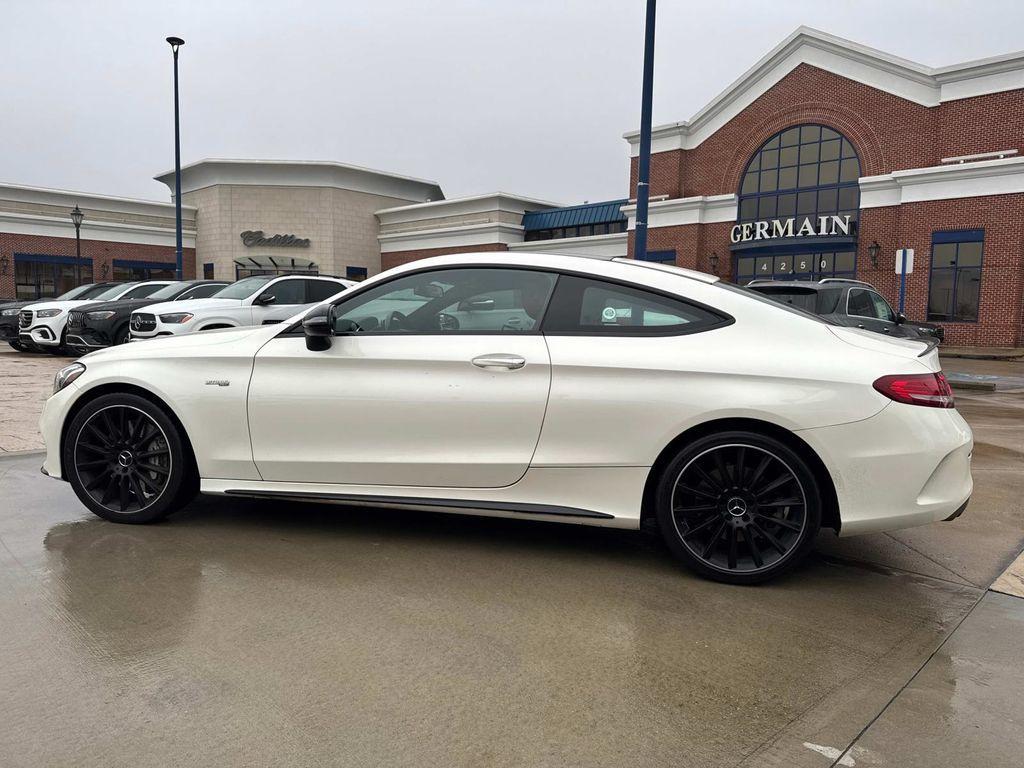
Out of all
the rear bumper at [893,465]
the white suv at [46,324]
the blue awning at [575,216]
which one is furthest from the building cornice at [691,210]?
the rear bumper at [893,465]

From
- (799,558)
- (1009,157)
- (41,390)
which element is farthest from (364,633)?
(1009,157)

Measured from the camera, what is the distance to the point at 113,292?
17.6 metres

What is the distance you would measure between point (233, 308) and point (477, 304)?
8.88m

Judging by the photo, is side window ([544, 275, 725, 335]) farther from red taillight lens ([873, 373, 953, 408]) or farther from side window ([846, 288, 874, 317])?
side window ([846, 288, 874, 317])

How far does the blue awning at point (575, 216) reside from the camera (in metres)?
35.9

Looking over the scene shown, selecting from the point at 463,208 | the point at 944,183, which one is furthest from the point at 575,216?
the point at 944,183

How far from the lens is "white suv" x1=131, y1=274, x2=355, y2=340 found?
1186cm

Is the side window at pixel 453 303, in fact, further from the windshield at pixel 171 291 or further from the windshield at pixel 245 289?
the windshield at pixel 171 291

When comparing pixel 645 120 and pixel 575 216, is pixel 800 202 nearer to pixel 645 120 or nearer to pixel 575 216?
pixel 575 216

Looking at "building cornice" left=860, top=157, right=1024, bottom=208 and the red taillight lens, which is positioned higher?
"building cornice" left=860, top=157, right=1024, bottom=208

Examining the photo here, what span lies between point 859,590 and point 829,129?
28854 mm

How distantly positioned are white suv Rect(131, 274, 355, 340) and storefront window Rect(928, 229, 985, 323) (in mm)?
21949

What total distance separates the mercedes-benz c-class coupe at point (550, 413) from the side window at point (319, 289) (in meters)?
7.97

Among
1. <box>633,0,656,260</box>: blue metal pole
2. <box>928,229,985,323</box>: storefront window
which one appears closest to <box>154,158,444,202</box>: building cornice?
<box>928,229,985,323</box>: storefront window
